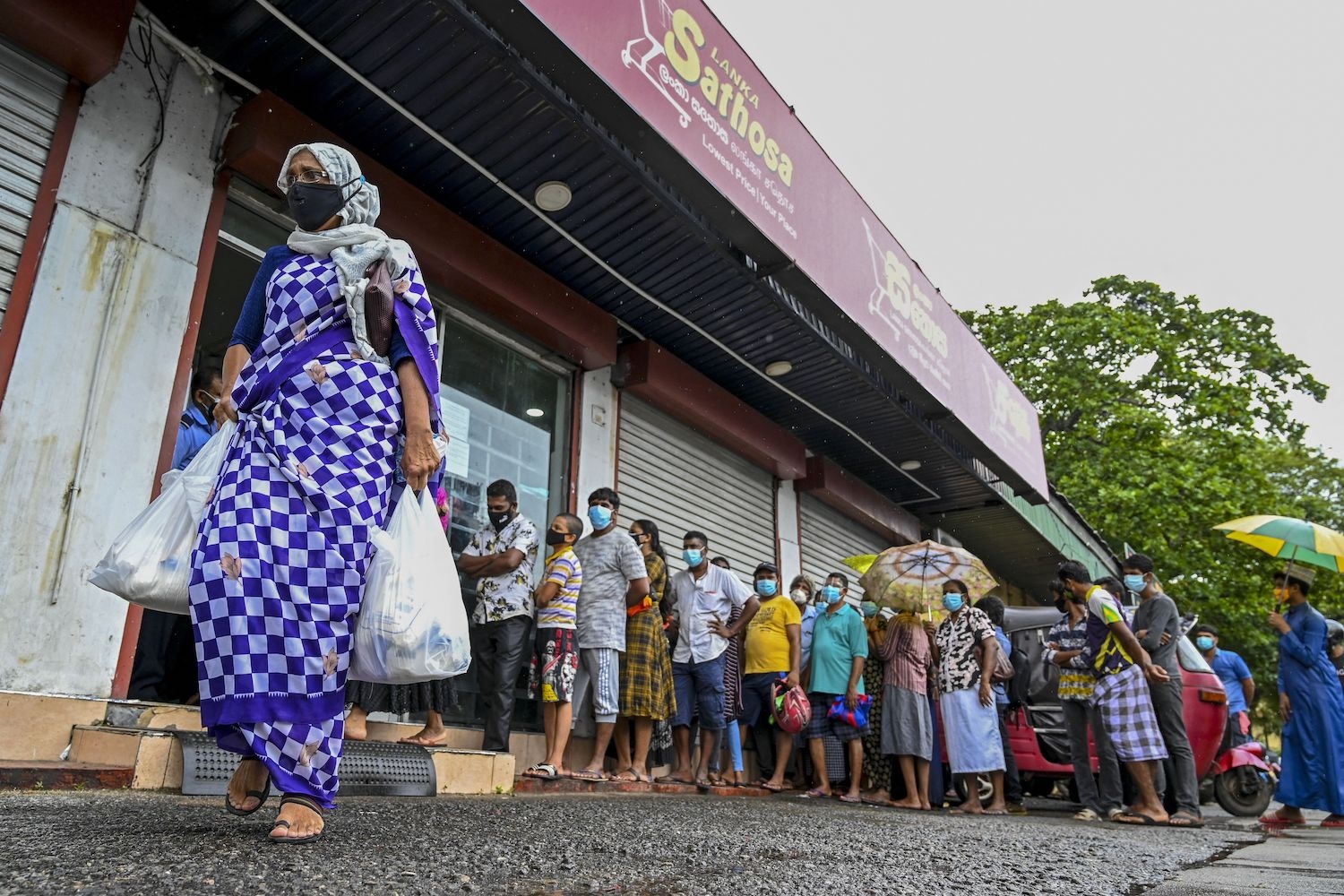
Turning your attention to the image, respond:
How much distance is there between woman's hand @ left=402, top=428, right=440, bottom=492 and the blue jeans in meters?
4.74

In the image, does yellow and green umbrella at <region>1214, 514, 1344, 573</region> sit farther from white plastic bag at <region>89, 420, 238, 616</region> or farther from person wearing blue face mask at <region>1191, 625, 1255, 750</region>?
white plastic bag at <region>89, 420, 238, 616</region>

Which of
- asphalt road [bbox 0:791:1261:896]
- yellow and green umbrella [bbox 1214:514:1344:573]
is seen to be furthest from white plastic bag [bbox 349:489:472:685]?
yellow and green umbrella [bbox 1214:514:1344:573]

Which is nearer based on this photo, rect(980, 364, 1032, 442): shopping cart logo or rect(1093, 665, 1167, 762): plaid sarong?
rect(1093, 665, 1167, 762): plaid sarong

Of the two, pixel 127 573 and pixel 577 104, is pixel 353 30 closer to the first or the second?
pixel 577 104

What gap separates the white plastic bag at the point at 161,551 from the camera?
2301 millimetres

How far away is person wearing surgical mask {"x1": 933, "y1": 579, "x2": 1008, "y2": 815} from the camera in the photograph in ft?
22.5

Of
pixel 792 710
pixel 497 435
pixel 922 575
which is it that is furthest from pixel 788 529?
pixel 497 435

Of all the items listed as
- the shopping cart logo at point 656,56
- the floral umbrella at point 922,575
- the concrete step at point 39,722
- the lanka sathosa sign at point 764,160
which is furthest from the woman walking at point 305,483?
the floral umbrella at point 922,575

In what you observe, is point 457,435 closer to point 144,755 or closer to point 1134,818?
point 144,755

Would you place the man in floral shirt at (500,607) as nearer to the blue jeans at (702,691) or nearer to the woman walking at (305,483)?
the blue jeans at (702,691)

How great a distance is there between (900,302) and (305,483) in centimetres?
707

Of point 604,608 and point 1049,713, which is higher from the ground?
point 604,608

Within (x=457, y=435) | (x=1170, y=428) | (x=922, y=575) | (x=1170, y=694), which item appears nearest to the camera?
(x=1170, y=694)

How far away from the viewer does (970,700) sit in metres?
7.02
